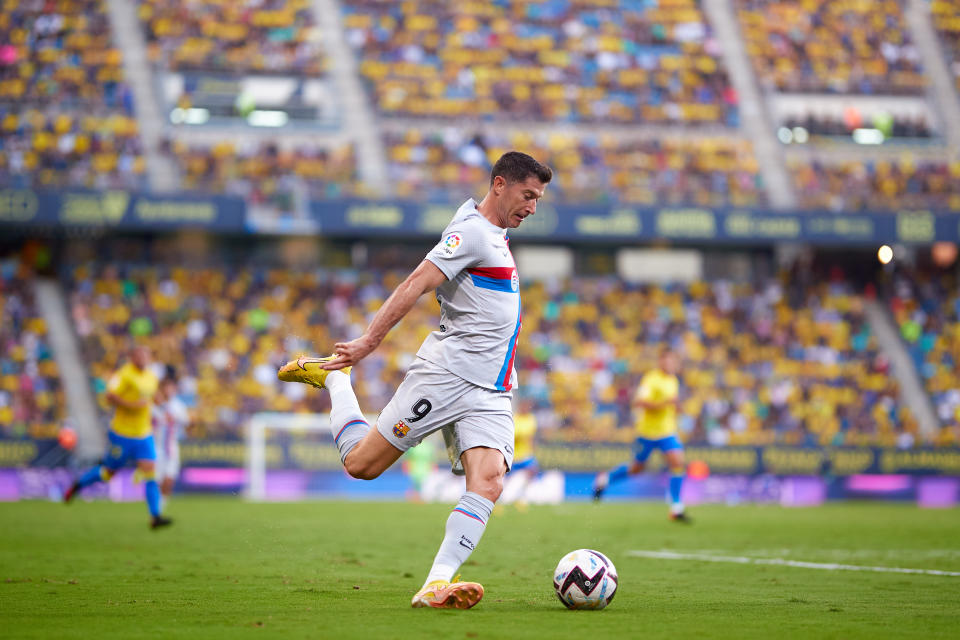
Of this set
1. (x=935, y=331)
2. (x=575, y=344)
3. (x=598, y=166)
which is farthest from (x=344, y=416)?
(x=935, y=331)

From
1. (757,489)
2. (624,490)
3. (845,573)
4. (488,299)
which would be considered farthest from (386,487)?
(488,299)

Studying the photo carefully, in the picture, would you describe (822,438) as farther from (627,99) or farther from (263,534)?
(263,534)

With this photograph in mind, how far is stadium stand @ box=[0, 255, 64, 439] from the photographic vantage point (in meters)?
31.1

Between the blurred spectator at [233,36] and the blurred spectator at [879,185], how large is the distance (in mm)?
15551

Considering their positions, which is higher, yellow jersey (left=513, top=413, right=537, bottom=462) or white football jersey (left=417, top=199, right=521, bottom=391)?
white football jersey (left=417, top=199, right=521, bottom=391)

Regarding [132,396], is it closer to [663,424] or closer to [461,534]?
[663,424]

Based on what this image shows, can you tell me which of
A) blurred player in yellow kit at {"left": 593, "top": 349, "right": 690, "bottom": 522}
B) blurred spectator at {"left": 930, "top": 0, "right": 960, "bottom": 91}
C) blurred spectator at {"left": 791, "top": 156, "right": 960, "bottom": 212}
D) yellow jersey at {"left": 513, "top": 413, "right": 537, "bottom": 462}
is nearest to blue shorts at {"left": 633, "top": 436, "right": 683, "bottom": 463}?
blurred player in yellow kit at {"left": 593, "top": 349, "right": 690, "bottom": 522}

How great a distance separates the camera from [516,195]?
8070mm

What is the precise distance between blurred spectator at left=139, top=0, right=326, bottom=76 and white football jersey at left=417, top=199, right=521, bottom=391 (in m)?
31.5

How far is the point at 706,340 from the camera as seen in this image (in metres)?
35.8

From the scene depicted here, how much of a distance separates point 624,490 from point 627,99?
1385cm

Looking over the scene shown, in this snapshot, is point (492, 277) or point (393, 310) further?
point (492, 277)

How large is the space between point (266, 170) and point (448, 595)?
29.3 meters

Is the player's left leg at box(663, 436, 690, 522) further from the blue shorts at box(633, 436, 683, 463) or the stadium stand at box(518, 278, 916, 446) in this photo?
the stadium stand at box(518, 278, 916, 446)
